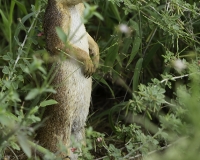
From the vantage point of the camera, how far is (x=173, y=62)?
3.30 metres

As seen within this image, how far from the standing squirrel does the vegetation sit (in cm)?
10

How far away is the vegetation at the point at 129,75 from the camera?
292 centimetres

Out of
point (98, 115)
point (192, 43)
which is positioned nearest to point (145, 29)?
point (192, 43)

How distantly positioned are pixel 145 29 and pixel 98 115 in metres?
0.74

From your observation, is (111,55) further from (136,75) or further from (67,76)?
(67,76)

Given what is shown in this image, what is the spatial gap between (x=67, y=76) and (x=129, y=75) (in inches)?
49.6

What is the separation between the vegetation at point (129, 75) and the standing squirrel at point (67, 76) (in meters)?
0.10

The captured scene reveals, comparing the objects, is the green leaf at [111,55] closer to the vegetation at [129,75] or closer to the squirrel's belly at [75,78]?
the vegetation at [129,75]

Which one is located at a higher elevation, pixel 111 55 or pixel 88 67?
pixel 88 67

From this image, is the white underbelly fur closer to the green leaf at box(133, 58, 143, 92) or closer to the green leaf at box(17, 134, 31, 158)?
the green leaf at box(133, 58, 143, 92)

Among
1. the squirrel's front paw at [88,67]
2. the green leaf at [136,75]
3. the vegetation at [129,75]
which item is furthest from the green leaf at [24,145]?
the green leaf at [136,75]

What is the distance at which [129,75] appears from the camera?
4.38 m

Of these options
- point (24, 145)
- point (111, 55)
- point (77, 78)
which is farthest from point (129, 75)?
point (24, 145)

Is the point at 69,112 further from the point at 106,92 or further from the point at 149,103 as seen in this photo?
the point at 106,92
